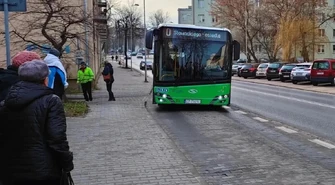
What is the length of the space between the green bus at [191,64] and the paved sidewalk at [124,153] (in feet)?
7.08

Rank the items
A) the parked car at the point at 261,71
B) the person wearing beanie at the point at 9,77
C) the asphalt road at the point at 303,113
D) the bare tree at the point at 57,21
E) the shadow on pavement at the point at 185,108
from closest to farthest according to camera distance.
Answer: the person wearing beanie at the point at 9,77, the asphalt road at the point at 303,113, the shadow on pavement at the point at 185,108, the bare tree at the point at 57,21, the parked car at the point at 261,71

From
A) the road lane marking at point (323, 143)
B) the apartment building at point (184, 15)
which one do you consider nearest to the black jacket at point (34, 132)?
the road lane marking at point (323, 143)

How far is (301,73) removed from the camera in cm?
3338

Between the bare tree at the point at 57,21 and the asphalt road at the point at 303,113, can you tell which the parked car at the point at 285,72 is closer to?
the asphalt road at the point at 303,113

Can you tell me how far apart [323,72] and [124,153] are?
25035 millimetres

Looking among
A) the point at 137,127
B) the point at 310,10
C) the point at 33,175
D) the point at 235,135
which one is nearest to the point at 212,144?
the point at 235,135

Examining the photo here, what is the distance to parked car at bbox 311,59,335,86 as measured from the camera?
98.2 ft

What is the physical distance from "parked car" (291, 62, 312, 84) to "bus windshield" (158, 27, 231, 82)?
19.6m

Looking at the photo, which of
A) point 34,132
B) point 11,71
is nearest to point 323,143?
point 11,71

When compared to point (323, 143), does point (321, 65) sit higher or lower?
higher

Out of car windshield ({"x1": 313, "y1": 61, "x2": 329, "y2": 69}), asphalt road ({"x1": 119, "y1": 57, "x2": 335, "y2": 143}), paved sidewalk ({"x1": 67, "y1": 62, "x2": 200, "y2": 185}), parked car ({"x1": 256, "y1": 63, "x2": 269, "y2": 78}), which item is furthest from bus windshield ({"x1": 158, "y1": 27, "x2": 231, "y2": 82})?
parked car ({"x1": 256, "y1": 63, "x2": 269, "y2": 78})

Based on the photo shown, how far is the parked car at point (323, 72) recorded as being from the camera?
98.2ft

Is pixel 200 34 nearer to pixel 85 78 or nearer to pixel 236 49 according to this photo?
pixel 236 49

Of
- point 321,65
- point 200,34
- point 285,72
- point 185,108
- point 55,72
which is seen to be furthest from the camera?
point 285,72
